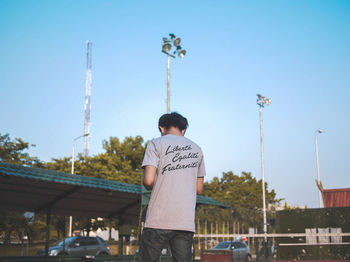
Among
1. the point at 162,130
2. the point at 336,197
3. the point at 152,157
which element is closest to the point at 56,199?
the point at 162,130

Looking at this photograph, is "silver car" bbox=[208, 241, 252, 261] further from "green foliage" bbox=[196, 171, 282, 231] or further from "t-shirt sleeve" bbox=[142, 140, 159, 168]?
"green foliage" bbox=[196, 171, 282, 231]

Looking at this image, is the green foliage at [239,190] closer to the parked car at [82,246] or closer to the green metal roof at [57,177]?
the parked car at [82,246]

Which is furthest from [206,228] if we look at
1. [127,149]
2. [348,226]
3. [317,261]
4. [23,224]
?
[127,149]

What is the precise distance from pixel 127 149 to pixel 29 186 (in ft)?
92.1

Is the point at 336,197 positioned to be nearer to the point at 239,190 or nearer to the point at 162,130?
the point at 162,130

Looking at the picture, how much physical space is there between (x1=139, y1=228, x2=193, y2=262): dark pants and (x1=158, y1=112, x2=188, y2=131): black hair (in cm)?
95

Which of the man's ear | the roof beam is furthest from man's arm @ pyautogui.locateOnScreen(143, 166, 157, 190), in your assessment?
the roof beam

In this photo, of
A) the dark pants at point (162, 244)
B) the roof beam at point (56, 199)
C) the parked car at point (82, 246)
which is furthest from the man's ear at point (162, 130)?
the parked car at point (82, 246)

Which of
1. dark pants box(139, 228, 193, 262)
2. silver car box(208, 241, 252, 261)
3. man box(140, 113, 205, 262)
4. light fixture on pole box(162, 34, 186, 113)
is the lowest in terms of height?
silver car box(208, 241, 252, 261)

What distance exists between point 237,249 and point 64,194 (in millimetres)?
12356

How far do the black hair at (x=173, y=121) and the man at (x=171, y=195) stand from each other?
131mm

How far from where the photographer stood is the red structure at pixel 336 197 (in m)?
25.9

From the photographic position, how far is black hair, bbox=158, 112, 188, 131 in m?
3.62

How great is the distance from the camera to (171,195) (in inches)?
128
